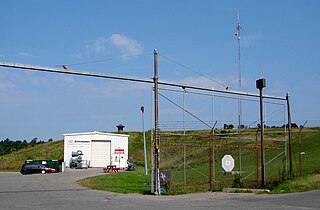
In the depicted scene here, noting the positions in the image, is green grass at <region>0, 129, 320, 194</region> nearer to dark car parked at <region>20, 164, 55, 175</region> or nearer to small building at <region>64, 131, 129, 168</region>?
small building at <region>64, 131, 129, 168</region>

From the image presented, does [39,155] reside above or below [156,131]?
below

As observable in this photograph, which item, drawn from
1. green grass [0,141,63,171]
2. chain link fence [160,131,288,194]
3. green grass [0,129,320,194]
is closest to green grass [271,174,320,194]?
green grass [0,129,320,194]

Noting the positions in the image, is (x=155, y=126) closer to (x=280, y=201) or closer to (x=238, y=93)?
(x=238, y=93)

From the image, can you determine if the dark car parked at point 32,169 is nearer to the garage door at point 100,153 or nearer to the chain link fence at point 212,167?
the garage door at point 100,153

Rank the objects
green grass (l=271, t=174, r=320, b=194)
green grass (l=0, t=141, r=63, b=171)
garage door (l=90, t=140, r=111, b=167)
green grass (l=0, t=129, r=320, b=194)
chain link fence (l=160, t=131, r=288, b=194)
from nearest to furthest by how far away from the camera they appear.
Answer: green grass (l=271, t=174, r=320, b=194), chain link fence (l=160, t=131, r=288, b=194), green grass (l=0, t=129, r=320, b=194), garage door (l=90, t=140, r=111, b=167), green grass (l=0, t=141, r=63, b=171)

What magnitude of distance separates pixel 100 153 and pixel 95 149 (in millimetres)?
1013

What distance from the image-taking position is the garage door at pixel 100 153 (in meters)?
64.6

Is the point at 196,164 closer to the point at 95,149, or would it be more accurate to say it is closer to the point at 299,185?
the point at 299,185

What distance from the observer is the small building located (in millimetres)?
64062

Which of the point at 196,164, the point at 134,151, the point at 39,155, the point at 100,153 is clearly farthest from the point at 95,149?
the point at 196,164

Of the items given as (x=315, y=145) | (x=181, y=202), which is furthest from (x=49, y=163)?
(x=181, y=202)

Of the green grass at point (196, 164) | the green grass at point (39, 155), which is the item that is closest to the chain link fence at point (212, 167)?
the green grass at point (196, 164)

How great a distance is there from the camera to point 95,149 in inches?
2552

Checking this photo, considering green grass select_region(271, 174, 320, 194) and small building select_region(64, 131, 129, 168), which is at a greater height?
small building select_region(64, 131, 129, 168)
